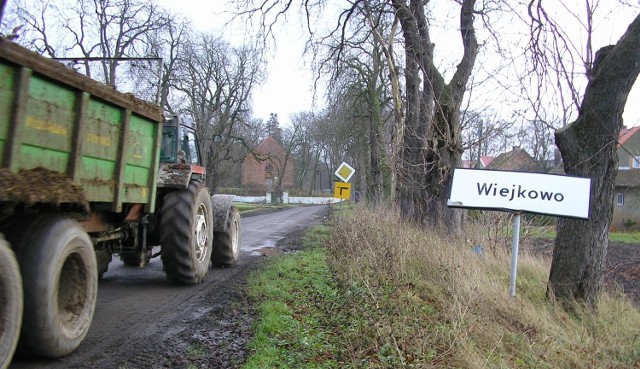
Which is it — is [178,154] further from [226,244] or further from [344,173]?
[344,173]

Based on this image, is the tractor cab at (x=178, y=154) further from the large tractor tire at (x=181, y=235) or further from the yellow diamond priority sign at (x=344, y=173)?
the yellow diamond priority sign at (x=344, y=173)

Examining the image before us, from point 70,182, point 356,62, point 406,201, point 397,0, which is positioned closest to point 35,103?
point 70,182

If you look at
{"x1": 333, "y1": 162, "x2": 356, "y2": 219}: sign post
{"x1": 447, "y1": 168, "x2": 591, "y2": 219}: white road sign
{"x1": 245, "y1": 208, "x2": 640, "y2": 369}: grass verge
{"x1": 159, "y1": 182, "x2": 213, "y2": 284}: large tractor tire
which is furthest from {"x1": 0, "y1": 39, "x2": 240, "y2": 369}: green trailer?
{"x1": 333, "y1": 162, "x2": 356, "y2": 219}: sign post

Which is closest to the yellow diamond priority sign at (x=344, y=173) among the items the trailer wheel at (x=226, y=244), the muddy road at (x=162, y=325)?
the trailer wheel at (x=226, y=244)

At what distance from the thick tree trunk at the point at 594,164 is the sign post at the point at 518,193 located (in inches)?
14.5

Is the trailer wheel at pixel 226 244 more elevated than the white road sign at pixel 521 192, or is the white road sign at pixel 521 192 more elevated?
the white road sign at pixel 521 192

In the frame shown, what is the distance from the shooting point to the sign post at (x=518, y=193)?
6270 millimetres

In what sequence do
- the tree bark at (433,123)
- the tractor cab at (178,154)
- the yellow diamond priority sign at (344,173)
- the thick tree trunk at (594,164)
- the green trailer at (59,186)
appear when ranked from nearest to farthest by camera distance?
the green trailer at (59,186), the thick tree trunk at (594,164), the tractor cab at (178,154), the tree bark at (433,123), the yellow diamond priority sign at (344,173)

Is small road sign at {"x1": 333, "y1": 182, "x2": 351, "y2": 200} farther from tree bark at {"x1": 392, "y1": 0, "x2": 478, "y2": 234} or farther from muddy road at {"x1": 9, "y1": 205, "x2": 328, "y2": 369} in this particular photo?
muddy road at {"x1": 9, "y1": 205, "x2": 328, "y2": 369}

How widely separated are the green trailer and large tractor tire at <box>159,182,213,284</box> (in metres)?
0.77

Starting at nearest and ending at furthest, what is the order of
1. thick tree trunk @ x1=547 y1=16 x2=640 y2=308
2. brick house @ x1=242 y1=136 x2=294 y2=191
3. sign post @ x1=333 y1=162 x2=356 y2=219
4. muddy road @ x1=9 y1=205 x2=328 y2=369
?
muddy road @ x1=9 y1=205 x2=328 y2=369 → thick tree trunk @ x1=547 y1=16 x2=640 y2=308 → sign post @ x1=333 y1=162 x2=356 y2=219 → brick house @ x1=242 y1=136 x2=294 y2=191

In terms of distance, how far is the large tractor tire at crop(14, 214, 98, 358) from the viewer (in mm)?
3902

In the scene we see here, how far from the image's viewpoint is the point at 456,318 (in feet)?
17.1

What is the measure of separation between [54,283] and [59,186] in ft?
2.39
